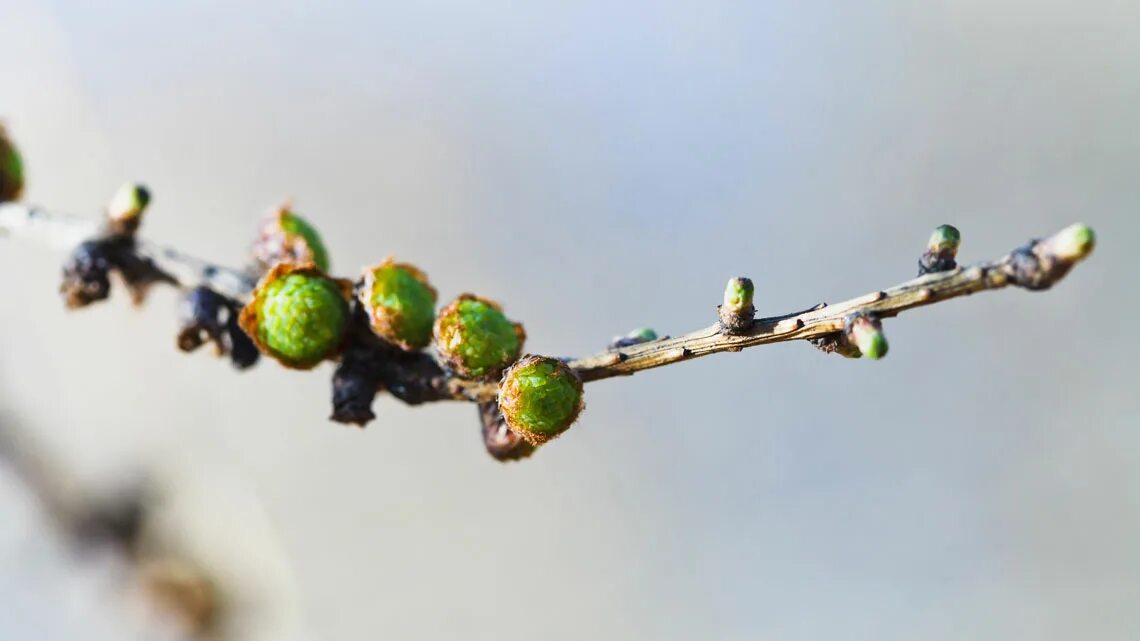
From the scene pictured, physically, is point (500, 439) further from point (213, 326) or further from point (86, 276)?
point (86, 276)

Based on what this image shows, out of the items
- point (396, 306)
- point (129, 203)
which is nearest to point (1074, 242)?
point (396, 306)

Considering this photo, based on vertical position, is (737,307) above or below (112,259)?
below

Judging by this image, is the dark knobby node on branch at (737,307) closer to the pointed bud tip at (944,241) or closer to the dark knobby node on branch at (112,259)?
the pointed bud tip at (944,241)

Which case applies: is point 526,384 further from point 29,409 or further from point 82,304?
point 29,409

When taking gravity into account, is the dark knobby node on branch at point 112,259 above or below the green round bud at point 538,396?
above

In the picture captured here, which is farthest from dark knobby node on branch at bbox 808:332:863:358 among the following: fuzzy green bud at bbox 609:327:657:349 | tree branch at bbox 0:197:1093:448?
fuzzy green bud at bbox 609:327:657:349

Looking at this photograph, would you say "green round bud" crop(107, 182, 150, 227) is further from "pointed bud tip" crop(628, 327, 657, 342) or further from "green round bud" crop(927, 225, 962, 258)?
"green round bud" crop(927, 225, 962, 258)

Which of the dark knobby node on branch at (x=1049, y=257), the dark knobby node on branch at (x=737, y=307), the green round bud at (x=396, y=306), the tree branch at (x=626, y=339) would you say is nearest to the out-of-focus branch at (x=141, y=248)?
the tree branch at (x=626, y=339)
